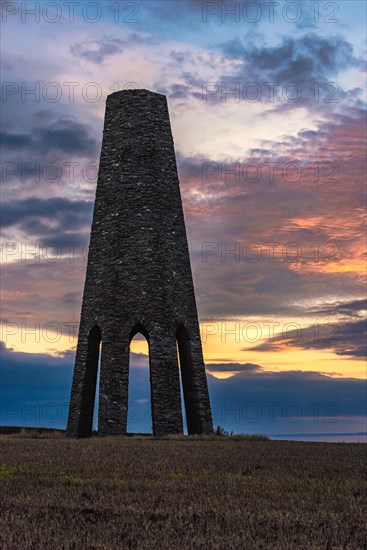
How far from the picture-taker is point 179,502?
11531 millimetres

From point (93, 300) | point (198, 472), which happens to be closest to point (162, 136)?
point (93, 300)

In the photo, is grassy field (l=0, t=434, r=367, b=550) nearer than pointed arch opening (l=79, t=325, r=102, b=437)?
Yes

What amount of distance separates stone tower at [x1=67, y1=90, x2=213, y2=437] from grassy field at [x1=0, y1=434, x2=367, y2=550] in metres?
14.6

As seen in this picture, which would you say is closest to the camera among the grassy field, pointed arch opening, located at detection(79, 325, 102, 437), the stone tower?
the grassy field

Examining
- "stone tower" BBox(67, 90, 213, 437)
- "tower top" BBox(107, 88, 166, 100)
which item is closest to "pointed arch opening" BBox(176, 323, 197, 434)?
"stone tower" BBox(67, 90, 213, 437)

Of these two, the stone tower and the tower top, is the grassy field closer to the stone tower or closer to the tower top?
the stone tower

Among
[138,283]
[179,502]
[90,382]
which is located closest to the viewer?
[179,502]

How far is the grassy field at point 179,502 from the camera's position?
889cm

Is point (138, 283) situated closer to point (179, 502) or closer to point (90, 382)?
point (90, 382)

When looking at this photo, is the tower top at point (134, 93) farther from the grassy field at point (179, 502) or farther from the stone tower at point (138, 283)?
the grassy field at point (179, 502)

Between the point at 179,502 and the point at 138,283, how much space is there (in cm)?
2385

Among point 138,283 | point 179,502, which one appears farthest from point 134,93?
point 179,502

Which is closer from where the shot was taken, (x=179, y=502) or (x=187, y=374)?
(x=179, y=502)

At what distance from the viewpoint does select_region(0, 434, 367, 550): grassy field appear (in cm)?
889
